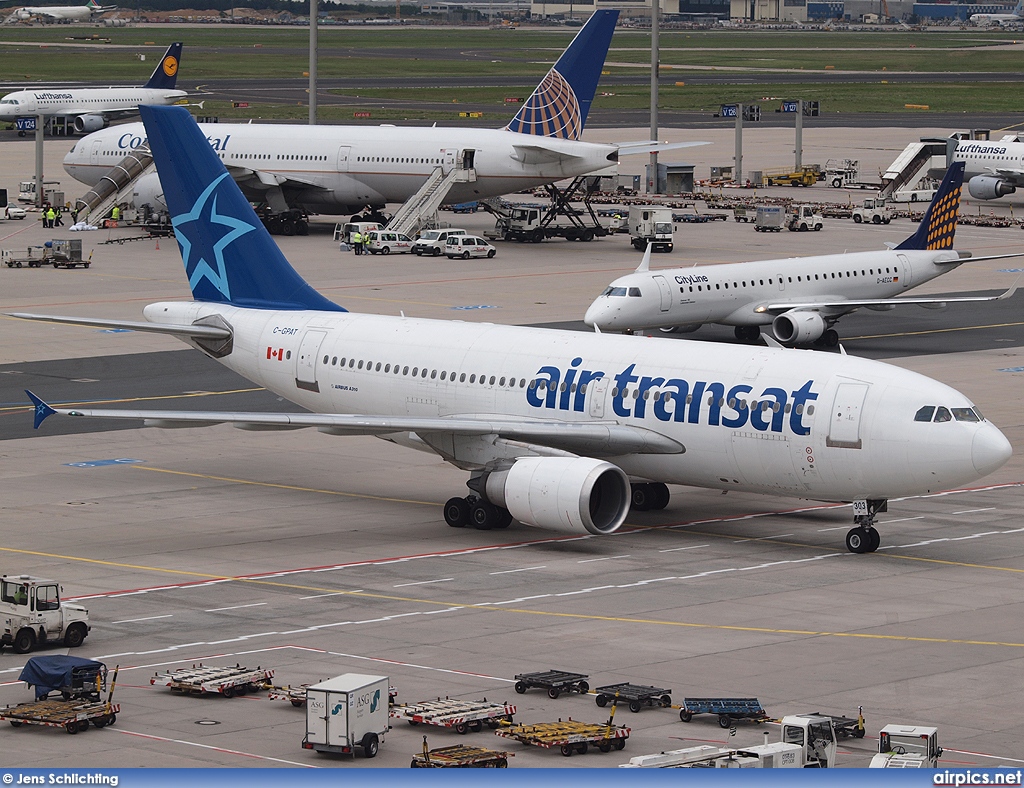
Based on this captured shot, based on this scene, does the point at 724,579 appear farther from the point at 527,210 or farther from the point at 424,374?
the point at 527,210

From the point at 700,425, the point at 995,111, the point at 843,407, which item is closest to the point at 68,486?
the point at 700,425

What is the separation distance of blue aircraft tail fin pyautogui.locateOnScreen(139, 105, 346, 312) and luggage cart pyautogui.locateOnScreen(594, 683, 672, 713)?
22.3 meters

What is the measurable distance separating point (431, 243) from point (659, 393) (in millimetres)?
57227

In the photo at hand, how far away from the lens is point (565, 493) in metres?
37.8

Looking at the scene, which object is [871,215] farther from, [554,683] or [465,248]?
[554,683]

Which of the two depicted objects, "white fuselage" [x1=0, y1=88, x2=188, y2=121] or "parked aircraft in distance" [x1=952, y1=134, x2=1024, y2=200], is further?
"white fuselage" [x1=0, y1=88, x2=188, y2=121]

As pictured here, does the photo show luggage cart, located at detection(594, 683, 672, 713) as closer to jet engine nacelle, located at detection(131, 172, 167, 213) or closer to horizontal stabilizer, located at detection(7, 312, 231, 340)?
horizontal stabilizer, located at detection(7, 312, 231, 340)

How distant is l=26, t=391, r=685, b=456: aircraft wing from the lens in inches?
1537

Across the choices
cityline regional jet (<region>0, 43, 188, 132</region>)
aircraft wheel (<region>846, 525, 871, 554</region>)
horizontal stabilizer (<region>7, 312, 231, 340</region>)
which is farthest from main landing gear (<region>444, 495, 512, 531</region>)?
cityline regional jet (<region>0, 43, 188, 132</region>)

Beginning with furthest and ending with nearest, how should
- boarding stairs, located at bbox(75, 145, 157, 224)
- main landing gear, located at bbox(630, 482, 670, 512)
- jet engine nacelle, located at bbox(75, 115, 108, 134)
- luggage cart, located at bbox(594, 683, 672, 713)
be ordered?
1. jet engine nacelle, located at bbox(75, 115, 108, 134)
2. boarding stairs, located at bbox(75, 145, 157, 224)
3. main landing gear, located at bbox(630, 482, 670, 512)
4. luggage cart, located at bbox(594, 683, 672, 713)

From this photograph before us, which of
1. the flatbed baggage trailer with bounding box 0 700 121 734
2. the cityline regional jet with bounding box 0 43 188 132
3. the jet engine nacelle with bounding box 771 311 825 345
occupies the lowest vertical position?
the flatbed baggage trailer with bounding box 0 700 121 734

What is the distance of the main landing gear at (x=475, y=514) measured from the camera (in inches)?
1588

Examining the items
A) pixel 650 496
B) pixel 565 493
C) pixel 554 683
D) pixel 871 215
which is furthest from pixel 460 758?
pixel 871 215

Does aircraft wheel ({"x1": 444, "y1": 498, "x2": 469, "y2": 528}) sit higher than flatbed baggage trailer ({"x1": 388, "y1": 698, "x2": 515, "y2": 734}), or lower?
higher
